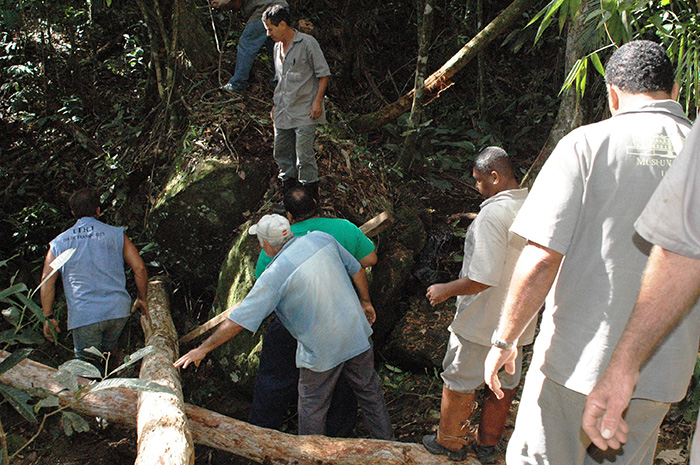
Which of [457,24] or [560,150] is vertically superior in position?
[457,24]

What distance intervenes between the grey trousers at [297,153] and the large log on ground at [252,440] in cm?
262

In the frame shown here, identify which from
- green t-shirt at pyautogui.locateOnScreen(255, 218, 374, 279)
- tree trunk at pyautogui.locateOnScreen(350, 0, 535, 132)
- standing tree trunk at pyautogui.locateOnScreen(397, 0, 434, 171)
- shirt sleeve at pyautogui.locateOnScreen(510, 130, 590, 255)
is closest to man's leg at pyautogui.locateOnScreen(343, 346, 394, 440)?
green t-shirt at pyautogui.locateOnScreen(255, 218, 374, 279)

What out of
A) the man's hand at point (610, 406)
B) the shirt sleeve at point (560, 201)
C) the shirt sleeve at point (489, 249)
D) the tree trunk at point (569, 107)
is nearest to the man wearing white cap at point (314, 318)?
the shirt sleeve at point (489, 249)

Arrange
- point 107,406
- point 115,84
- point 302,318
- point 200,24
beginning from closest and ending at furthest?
point 302,318 → point 107,406 → point 200,24 → point 115,84

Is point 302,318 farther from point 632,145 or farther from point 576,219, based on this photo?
point 632,145

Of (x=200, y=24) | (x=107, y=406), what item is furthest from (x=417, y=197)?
(x=107, y=406)

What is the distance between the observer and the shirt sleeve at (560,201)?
7.58 ft

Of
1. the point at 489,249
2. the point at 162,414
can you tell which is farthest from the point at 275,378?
the point at 489,249

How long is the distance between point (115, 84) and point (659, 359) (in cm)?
865

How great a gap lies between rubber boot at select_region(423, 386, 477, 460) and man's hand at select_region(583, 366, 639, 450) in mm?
1830

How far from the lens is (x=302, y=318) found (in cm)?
382

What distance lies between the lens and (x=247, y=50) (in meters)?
7.19

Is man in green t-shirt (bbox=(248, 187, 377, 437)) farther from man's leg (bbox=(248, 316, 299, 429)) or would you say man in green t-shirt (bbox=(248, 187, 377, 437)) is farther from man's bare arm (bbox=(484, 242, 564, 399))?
man's bare arm (bbox=(484, 242, 564, 399))

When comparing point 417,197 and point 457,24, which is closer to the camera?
point 417,197
